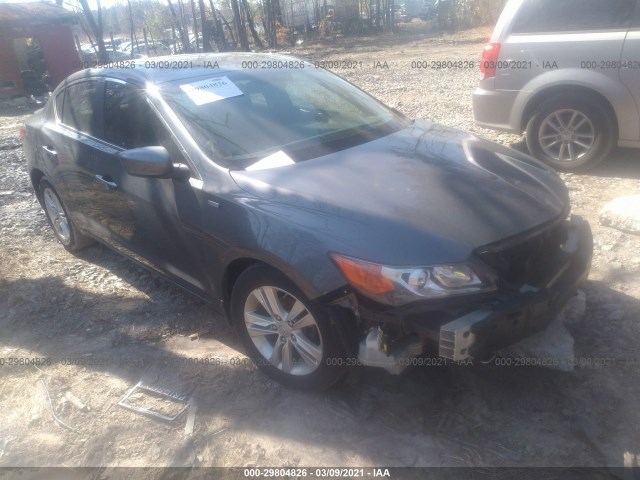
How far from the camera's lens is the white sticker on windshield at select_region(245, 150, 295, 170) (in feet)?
10.4

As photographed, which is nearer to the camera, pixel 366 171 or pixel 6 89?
pixel 366 171

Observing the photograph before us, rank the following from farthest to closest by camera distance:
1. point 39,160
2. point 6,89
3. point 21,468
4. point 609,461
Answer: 1. point 6,89
2. point 39,160
3. point 21,468
4. point 609,461

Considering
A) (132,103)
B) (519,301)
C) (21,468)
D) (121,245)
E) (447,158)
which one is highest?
(132,103)

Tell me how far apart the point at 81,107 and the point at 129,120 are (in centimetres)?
83

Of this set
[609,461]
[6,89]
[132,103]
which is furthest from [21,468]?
[6,89]

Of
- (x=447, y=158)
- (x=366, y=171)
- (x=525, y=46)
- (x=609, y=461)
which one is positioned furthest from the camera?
(x=525, y=46)

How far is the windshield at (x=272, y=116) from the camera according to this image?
3.35 m

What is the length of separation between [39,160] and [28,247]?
0.91 meters

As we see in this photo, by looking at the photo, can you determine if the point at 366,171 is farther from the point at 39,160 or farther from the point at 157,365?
the point at 39,160

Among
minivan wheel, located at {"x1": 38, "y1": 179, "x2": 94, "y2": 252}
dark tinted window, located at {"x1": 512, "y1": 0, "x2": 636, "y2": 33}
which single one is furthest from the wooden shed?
dark tinted window, located at {"x1": 512, "y1": 0, "x2": 636, "y2": 33}

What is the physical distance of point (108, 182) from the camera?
3.97 m

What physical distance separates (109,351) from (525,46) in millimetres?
4831

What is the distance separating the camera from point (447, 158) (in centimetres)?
333

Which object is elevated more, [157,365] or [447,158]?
[447,158]
